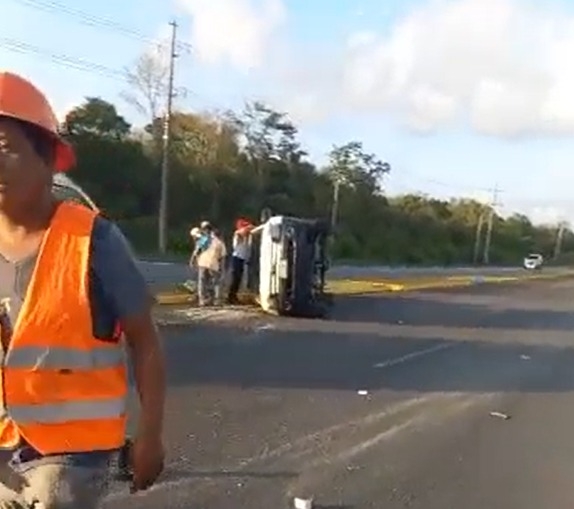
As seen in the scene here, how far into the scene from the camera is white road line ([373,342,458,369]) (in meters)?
15.8

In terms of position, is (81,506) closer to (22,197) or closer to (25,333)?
(25,333)

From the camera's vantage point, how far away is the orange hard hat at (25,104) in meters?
3.07

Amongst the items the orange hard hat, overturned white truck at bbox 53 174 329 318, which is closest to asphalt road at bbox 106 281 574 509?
overturned white truck at bbox 53 174 329 318

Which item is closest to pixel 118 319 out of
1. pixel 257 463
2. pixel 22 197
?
pixel 22 197

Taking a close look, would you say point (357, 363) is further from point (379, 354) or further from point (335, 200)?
point (335, 200)

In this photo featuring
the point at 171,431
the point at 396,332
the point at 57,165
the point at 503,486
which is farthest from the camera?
the point at 396,332

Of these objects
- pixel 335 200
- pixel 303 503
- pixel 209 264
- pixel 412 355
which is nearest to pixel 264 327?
pixel 209 264

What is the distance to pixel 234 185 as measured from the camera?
197 ft

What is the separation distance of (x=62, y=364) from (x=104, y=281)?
0.76 ft

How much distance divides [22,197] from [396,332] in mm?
18418

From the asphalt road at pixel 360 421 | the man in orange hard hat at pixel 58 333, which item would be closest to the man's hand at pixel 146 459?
the man in orange hard hat at pixel 58 333

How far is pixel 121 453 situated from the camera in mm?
3277

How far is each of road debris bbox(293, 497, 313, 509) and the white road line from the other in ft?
26.6

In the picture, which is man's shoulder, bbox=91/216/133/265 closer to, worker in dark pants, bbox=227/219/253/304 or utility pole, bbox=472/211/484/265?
worker in dark pants, bbox=227/219/253/304
